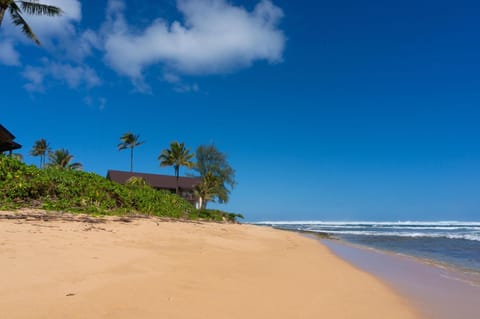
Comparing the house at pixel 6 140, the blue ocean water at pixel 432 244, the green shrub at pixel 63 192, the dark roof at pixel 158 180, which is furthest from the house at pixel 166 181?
the green shrub at pixel 63 192

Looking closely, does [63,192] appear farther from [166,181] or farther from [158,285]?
[166,181]

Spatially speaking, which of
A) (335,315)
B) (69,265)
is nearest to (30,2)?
(69,265)

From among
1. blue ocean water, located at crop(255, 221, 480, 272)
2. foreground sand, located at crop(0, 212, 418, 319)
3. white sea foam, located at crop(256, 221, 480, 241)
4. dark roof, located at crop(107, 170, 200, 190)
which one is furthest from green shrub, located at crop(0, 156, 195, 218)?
dark roof, located at crop(107, 170, 200, 190)

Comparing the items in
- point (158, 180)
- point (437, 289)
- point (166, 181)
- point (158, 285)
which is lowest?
point (437, 289)

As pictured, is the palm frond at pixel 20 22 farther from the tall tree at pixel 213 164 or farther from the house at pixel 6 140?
the tall tree at pixel 213 164

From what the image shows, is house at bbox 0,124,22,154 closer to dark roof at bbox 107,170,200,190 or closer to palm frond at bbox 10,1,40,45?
palm frond at bbox 10,1,40,45

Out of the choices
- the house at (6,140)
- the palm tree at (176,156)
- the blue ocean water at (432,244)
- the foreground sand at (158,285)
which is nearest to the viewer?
the foreground sand at (158,285)

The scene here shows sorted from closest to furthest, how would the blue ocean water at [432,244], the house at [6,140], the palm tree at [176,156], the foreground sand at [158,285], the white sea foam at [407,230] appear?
the foreground sand at [158,285] < the blue ocean water at [432,244] < the house at [6,140] < the white sea foam at [407,230] < the palm tree at [176,156]

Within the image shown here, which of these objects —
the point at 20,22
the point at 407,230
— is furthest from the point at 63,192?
the point at 407,230

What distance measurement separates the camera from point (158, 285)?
3430 mm

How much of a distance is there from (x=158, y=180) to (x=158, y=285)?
41021mm

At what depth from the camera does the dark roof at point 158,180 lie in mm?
41344

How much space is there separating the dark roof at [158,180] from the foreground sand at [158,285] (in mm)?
36840

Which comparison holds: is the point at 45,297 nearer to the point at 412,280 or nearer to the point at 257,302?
the point at 257,302
